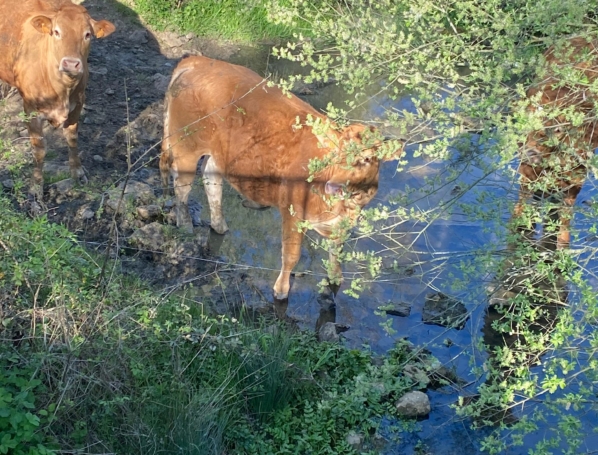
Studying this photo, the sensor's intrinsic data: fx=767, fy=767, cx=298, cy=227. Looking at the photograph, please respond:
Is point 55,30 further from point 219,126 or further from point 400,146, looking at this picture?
point 400,146

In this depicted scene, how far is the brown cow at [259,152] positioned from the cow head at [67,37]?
1.10 m

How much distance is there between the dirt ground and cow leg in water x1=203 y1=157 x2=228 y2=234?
0.56 feet

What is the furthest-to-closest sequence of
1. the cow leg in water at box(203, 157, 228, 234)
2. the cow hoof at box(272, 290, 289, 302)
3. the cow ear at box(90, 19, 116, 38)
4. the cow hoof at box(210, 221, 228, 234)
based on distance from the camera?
the cow ear at box(90, 19, 116, 38) → the cow hoof at box(210, 221, 228, 234) → the cow leg in water at box(203, 157, 228, 234) → the cow hoof at box(272, 290, 289, 302)

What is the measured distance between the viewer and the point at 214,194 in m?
7.91

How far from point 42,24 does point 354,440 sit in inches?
219

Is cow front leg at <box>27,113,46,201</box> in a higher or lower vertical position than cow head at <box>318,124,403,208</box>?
lower

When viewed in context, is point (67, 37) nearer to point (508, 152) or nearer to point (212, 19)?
point (212, 19)

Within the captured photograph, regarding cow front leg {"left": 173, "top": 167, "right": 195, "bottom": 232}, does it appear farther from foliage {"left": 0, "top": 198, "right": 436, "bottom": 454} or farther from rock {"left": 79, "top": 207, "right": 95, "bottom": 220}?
foliage {"left": 0, "top": 198, "right": 436, "bottom": 454}

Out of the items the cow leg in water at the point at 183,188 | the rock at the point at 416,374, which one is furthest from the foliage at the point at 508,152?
the cow leg in water at the point at 183,188

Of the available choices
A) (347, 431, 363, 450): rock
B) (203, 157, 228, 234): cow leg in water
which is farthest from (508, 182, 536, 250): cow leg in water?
(203, 157, 228, 234): cow leg in water

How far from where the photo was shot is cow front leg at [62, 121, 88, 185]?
8336mm

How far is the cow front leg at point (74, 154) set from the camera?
27.3ft

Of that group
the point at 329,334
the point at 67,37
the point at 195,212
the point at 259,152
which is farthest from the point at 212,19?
the point at 329,334

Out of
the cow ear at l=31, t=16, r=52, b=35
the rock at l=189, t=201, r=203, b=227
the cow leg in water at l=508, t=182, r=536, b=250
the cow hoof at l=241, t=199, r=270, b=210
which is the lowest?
the rock at l=189, t=201, r=203, b=227
